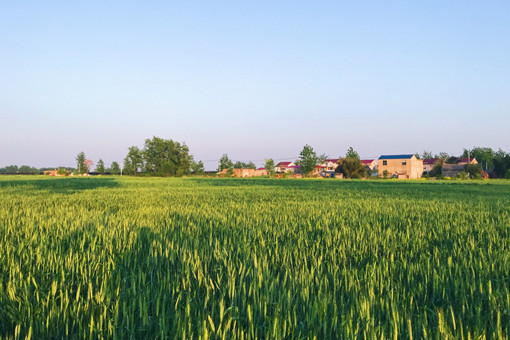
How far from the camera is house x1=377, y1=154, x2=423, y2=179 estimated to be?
94.3 m

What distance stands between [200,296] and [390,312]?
1.39 m

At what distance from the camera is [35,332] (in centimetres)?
196

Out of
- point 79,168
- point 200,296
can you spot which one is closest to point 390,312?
point 200,296

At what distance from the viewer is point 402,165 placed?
9631 centimetres

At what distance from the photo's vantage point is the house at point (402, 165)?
94.3m

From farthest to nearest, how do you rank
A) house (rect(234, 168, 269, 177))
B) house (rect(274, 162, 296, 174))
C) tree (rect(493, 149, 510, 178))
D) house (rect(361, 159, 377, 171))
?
1. house (rect(274, 162, 296, 174))
2. house (rect(361, 159, 377, 171))
3. house (rect(234, 168, 269, 177))
4. tree (rect(493, 149, 510, 178))

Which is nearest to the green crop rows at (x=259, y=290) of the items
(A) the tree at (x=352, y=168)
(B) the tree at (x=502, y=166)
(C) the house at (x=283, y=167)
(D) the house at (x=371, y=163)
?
(A) the tree at (x=352, y=168)

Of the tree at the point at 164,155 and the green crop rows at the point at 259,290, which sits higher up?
the tree at the point at 164,155

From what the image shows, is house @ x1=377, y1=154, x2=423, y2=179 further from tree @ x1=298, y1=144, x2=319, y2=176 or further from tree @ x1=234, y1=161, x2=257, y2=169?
tree @ x1=234, y1=161, x2=257, y2=169

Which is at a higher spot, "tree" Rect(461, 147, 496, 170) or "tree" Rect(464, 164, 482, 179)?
"tree" Rect(461, 147, 496, 170)

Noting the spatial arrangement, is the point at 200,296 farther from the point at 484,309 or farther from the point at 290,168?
the point at 290,168

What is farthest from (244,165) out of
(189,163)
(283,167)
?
(189,163)

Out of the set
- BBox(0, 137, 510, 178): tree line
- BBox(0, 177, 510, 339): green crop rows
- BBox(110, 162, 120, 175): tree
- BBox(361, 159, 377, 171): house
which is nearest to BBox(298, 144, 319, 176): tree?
BBox(0, 137, 510, 178): tree line

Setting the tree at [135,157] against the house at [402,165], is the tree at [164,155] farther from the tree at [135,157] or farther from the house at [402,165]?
the house at [402,165]
